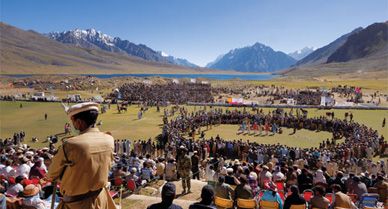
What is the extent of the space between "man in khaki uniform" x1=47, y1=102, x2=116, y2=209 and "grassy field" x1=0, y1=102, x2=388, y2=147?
2690cm

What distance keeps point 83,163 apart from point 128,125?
1388 inches

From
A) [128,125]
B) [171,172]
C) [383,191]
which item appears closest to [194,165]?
[171,172]

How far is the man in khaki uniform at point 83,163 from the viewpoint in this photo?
11.0 feet

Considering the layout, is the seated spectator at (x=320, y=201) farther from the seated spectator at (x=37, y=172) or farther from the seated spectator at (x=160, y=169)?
the seated spectator at (x=37, y=172)

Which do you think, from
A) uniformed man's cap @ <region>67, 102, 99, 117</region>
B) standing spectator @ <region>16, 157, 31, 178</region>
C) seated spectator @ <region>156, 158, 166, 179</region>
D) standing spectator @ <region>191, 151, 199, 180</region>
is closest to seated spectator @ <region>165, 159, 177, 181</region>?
seated spectator @ <region>156, 158, 166, 179</region>

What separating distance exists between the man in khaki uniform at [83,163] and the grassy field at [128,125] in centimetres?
2690

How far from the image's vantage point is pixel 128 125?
38.1m

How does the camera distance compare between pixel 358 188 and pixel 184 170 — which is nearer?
pixel 358 188

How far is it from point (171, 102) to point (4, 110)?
2583cm

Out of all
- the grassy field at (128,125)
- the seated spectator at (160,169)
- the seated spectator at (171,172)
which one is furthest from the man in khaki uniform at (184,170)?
the grassy field at (128,125)

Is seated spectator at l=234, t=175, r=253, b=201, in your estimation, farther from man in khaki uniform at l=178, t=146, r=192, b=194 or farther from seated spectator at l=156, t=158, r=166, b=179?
seated spectator at l=156, t=158, r=166, b=179

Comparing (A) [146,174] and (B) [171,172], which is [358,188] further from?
(A) [146,174]

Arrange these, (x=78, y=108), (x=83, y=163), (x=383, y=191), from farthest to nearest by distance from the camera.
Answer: (x=383, y=191)
(x=78, y=108)
(x=83, y=163)

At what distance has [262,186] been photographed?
1152 cm
